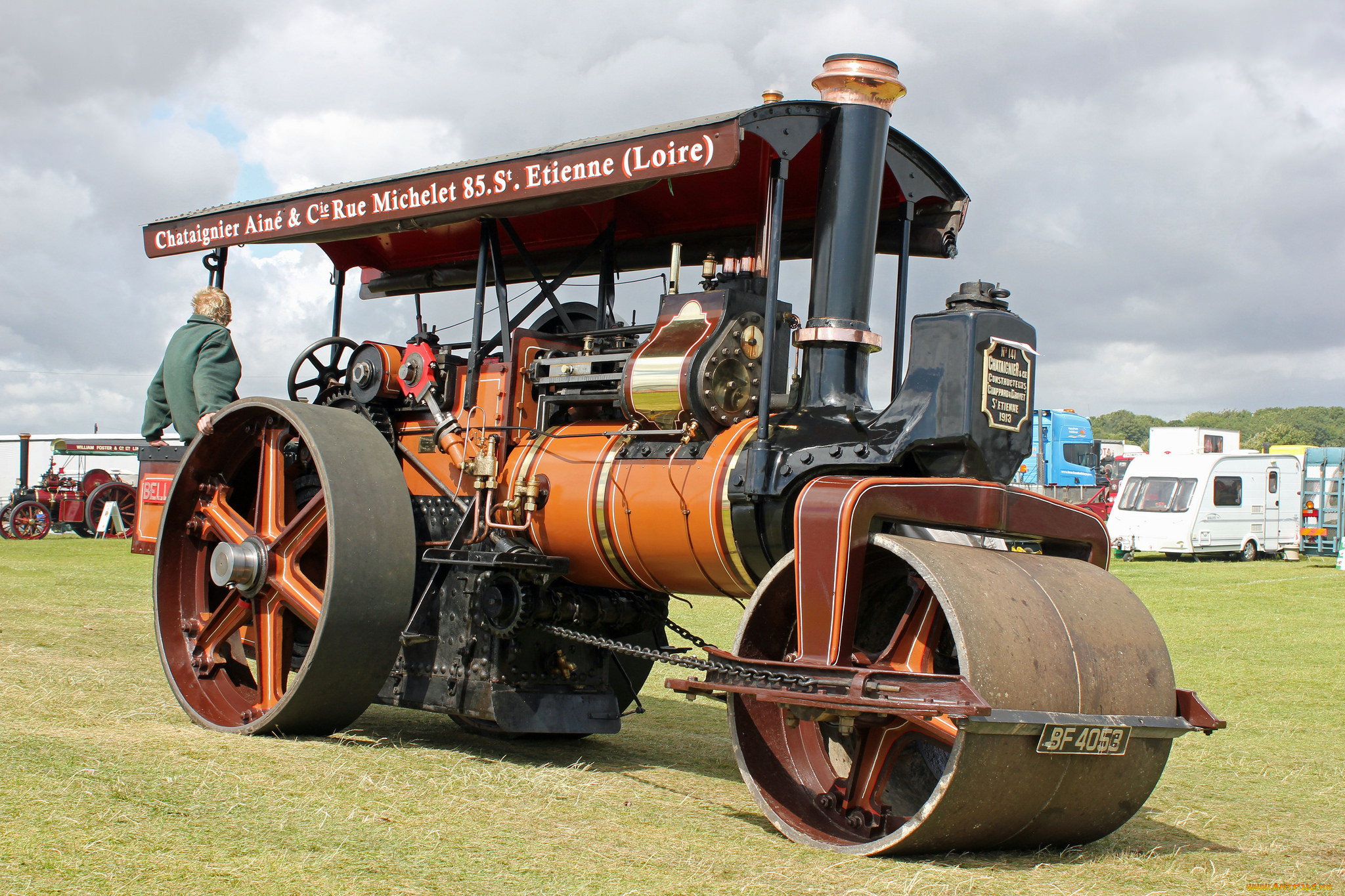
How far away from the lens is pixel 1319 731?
6285 mm

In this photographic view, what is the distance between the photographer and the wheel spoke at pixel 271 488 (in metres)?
5.13

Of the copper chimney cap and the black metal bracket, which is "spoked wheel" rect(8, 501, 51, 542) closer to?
the black metal bracket

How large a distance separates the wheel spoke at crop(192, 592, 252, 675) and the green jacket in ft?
2.59

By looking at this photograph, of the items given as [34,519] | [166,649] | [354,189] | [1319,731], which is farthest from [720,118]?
[34,519]

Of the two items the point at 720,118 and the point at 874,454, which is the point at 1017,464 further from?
the point at 720,118

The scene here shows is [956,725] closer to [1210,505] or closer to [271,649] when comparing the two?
[271,649]

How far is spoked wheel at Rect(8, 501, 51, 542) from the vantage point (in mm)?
22078

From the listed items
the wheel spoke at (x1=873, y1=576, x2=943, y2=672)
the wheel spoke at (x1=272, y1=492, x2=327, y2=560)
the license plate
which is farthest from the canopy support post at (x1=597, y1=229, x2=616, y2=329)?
the license plate

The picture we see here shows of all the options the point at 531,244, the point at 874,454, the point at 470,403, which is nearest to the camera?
the point at 874,454

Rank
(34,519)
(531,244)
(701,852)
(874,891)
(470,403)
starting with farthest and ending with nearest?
1. (34,519)
2. (531,244)
3. (470,403)
4. (701,852)
5. (874,891)

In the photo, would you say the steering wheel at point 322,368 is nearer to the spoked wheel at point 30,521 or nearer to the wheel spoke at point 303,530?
the wheel spoke at point 303,530

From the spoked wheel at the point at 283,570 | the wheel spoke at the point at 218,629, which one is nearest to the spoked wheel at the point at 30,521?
the spoked wheel at the point at 283,570

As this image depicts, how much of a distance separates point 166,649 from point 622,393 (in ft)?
7.72

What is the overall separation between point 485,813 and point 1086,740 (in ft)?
5.56
